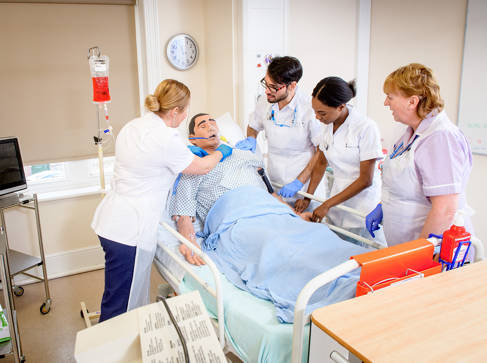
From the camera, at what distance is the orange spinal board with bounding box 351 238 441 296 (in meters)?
1.13

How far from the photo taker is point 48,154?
116 inches

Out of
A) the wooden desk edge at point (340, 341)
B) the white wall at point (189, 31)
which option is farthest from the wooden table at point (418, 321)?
the white wall at point (189, 31)

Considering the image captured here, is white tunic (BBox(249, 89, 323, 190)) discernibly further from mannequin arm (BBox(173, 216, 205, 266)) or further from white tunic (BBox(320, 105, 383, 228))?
mannequin arm (BBox(173, 216, 205, 266))

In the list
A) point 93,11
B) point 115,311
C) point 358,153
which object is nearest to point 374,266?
point 358,153

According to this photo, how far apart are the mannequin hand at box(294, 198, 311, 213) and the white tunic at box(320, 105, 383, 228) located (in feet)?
0.49

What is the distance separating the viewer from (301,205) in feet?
7.62

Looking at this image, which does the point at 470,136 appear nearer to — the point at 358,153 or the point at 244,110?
the point at 358,153

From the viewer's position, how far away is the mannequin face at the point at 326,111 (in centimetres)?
199

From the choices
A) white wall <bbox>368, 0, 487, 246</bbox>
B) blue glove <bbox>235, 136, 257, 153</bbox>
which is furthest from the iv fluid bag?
white wall <bbox>368, 0, 487, 246</bbox>

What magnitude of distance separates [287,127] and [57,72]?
1.74 m

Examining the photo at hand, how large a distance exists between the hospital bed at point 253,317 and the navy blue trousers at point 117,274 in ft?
0.83

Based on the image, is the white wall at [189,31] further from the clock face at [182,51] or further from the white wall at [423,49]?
the white wall at [423,49]

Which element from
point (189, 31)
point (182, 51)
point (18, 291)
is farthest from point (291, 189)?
point (18, 291)

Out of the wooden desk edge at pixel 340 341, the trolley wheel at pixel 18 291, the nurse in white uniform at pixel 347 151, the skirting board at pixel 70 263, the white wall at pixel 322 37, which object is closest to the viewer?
the wooden desk edge at pixel 340 341
